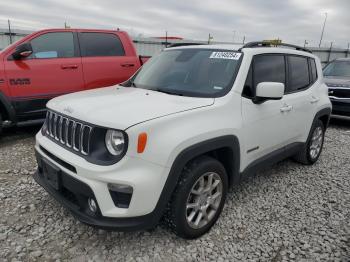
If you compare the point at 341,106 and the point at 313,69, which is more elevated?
the point at 313,69

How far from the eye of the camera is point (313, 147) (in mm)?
4730

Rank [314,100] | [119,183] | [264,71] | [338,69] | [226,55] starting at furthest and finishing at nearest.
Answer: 1. [338,69]
2. [314,100]
3. [264,71]
4. [226,55]
5. [119,183]

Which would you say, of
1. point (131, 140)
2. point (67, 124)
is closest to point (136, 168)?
point (131, 140)

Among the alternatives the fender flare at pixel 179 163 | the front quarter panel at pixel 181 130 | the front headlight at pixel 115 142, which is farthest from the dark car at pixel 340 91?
the front headlight at pixel 115 142

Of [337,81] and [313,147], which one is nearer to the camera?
[313,147]

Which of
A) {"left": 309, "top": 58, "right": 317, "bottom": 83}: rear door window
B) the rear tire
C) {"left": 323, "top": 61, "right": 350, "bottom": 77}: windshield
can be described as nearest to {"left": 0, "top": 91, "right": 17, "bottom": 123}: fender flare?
the rear tire

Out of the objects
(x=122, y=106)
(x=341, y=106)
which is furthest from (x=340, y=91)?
(x=122, y=106)

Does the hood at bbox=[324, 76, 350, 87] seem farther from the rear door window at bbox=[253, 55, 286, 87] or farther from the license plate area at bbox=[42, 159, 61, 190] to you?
the license plate area at bbox=[42, 159, 61, 190]

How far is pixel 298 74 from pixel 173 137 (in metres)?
2.53

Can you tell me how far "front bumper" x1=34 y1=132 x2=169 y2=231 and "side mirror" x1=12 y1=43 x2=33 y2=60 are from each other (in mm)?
3263

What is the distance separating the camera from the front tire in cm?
249

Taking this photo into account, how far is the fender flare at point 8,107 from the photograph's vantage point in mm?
4785

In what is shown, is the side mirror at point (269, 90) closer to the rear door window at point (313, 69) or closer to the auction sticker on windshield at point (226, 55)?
the auction sticker on windshield at point (226, 55)

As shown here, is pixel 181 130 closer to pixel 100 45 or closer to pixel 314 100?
pixel 314 100
